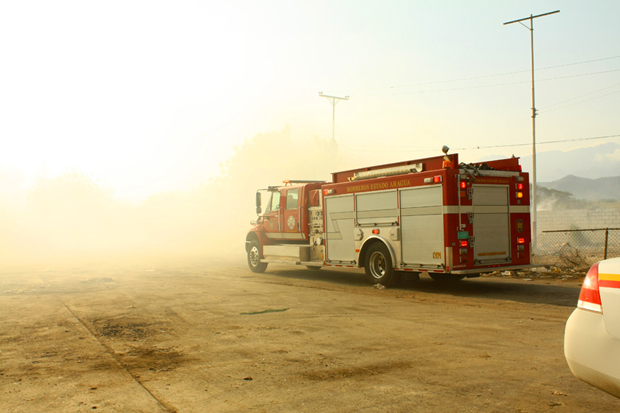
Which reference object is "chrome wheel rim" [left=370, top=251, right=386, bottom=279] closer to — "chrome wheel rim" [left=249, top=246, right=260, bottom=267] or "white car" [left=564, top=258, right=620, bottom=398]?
"chrome wheel rim" [left=249, top=246, right=260, bottom=267]

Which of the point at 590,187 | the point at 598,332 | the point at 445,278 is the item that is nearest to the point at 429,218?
the point at 445,278

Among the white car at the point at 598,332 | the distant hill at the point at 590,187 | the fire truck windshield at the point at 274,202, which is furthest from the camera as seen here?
the distant hill at the point at 590,187

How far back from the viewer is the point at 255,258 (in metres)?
17.2

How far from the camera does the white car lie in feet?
10.3

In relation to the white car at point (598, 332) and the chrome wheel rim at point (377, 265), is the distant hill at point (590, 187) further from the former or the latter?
the white car at point (598, 332)

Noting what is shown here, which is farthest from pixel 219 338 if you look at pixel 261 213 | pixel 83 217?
pixel 83 217

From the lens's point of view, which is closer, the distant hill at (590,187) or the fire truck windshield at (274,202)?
the fire truck windshield at (274,202)

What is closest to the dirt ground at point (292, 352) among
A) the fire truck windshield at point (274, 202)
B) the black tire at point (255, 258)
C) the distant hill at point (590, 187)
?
the fire truck windshield at point (274, 202)

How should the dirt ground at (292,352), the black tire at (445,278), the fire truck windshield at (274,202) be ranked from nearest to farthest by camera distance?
1. the dirt ground at (292,352)
2. the black tire at (445,278)
3. the fire truck windshield at (274,202)

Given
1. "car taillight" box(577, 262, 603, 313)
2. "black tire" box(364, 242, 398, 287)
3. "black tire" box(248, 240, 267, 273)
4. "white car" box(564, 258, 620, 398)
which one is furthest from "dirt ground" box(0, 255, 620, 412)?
"black tire" box(248, 240, 267, 273)

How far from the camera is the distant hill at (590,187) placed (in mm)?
72006

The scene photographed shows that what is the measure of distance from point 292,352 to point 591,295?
3.55 m

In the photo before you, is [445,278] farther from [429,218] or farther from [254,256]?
[254,256]

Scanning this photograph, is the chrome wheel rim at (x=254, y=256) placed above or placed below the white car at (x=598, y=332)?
below
